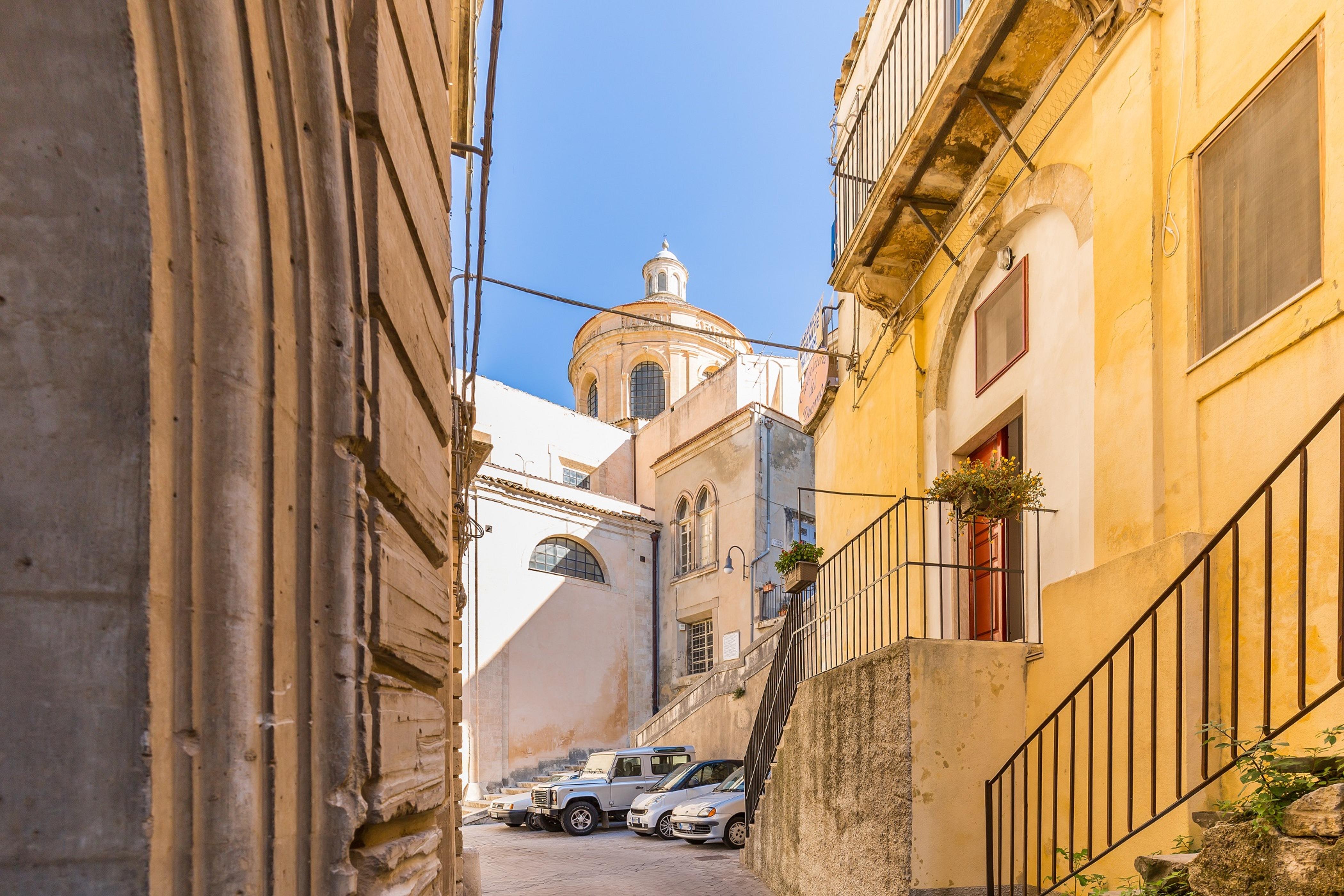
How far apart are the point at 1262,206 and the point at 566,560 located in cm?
2194

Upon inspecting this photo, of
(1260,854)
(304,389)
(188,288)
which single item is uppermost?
(188,288)

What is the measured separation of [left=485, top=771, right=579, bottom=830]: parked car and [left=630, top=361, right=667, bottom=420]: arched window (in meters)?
18.8

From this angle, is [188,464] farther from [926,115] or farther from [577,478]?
[577,478]

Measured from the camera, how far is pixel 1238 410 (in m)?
5.07

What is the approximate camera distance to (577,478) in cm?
3200

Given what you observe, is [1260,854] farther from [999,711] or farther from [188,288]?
[188,288]

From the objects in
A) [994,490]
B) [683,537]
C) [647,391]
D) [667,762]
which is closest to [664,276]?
[647,391]

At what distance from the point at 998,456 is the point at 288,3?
23.7 feet

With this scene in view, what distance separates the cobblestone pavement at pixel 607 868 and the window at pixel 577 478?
16.2 metres

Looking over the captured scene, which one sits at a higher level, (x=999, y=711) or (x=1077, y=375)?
(x=1077, y=375)

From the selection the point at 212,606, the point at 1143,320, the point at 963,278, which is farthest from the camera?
the point at 963,278

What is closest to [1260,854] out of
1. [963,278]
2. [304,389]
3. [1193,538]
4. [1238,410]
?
[1193,538]

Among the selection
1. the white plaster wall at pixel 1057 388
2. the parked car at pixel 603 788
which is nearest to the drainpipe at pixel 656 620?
the parked car at pixel 603 788

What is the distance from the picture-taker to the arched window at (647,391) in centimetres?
3559
